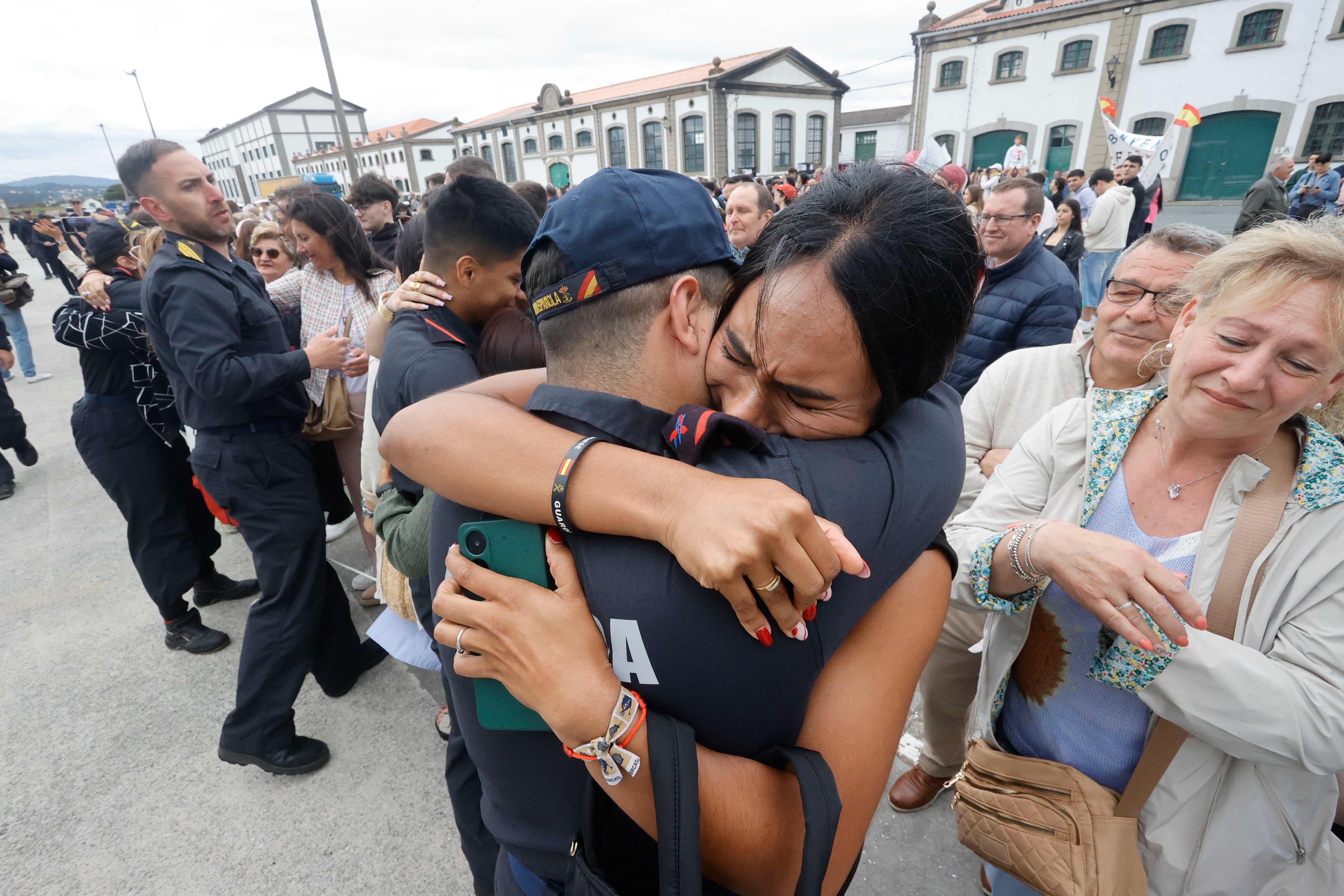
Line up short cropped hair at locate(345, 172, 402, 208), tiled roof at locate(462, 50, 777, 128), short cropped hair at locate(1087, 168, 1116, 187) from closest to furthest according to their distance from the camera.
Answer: short cropped hair at locate(345, 172, 402, 208) < short cropped hair at locate(1087, 168, 1116, 187) < tiled roof at locate(462, 50, 777, 128)

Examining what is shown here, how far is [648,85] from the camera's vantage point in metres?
37.8

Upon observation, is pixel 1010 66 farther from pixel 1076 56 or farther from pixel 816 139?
pixel 816 139

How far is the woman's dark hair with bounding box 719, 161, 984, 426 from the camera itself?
89 centimetres

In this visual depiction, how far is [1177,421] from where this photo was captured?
57.8 inches

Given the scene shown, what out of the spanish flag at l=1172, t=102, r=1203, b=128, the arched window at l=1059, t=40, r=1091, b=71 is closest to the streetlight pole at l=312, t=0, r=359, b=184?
the spanish flag at l=1172, t=102, r=1203, b=128

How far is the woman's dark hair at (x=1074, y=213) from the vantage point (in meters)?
7.45

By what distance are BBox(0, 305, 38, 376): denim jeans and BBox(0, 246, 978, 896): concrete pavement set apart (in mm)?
6612

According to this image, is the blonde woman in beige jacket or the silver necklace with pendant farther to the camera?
the silver necklace with pendant

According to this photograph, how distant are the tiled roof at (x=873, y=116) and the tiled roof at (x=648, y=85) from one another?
7003 mm

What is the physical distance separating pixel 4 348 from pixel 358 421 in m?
6.29

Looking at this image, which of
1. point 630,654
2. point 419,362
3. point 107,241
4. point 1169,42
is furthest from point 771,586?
point 1169,42

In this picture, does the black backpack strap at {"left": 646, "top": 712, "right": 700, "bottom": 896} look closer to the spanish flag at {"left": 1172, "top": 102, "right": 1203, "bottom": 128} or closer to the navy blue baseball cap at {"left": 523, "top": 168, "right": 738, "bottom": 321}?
the navy blue baseball cap at {"left": 523, "top": 168, "right": 738, "bottom": 321}

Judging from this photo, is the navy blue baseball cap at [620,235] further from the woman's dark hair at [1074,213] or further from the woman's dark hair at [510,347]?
the woman's dark hair at [1074,213]

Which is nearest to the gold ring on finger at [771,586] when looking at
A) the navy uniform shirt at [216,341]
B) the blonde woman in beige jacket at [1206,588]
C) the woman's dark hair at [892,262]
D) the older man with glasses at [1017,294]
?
the woman's dark hair at [892,262]
